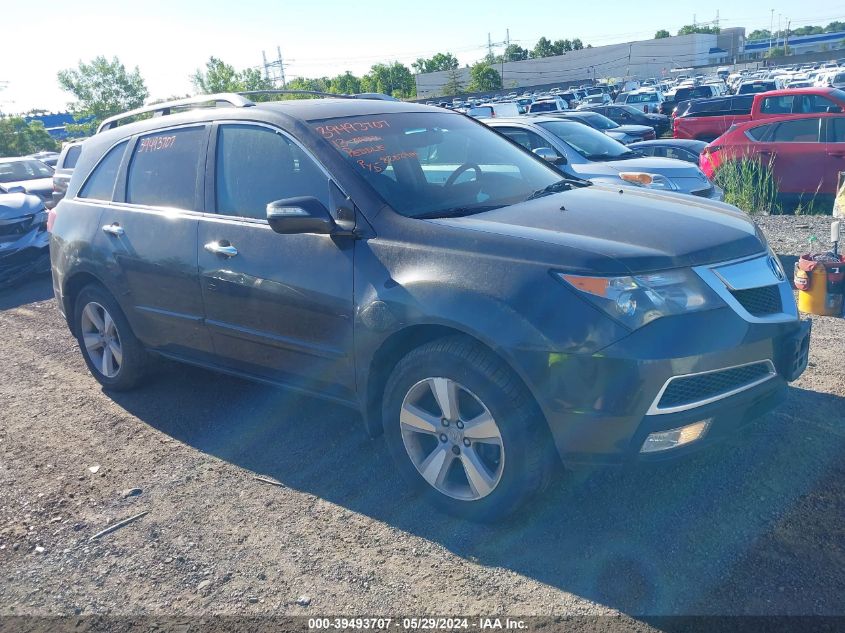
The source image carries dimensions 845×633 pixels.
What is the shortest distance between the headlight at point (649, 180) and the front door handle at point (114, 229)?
5.77 meters

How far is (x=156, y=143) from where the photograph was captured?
489 cm

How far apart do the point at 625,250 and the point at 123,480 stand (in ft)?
9.68

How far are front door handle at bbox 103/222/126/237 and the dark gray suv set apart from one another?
0.02 metres

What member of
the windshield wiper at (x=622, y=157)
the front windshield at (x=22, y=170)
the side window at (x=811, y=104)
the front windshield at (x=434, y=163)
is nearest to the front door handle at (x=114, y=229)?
the front windshield at (x=434, y=163)

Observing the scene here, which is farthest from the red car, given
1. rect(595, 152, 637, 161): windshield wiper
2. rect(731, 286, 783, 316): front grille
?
rect(731, 286, 783, 316): front grille

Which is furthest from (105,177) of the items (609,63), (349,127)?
(609,63)

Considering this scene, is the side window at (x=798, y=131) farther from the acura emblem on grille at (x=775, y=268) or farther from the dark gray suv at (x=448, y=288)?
the acura emblem on grille at (x=775, y=268)

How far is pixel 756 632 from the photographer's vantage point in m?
2.59

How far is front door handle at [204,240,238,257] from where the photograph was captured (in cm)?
412

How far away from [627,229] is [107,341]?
376 centimetres

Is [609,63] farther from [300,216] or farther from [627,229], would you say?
[300,216]

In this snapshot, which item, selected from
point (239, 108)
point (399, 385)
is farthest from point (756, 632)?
point (239, 108)

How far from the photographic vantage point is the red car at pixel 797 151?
10750 mm

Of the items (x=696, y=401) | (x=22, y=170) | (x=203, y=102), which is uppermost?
(x=203, y=102)
